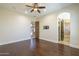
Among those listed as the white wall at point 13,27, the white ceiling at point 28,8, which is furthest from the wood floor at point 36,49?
the white ceiling at point 28,8

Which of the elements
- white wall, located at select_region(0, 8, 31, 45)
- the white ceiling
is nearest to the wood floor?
white wall, located at select_region(0, 8, 31, 45)

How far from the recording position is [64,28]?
2.29 meters

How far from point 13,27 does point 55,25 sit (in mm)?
814

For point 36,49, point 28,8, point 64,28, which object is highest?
point 28,8

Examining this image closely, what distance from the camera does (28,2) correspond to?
209 centimetres

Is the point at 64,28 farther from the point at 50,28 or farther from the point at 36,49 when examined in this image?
the point at 36,49

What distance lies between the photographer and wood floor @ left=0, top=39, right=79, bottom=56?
2.14 metres

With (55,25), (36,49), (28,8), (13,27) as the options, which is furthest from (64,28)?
(13,27)

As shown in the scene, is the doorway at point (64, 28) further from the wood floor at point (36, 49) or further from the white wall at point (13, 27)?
the white wall at point (13, 27)

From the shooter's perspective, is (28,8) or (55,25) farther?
(55,25)

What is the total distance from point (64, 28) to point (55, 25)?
0.18 meters

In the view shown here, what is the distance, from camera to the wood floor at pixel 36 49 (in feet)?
7.01

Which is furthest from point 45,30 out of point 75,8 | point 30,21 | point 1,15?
point 1,15

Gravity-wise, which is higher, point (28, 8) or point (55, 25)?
point (28, 8)
